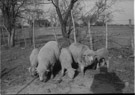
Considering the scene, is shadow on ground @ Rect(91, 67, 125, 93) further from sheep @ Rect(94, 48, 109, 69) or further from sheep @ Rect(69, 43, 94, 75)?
sheep @ Rect(94, 48, 109, 69)

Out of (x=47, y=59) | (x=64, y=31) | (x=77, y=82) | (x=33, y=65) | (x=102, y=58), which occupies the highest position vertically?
(x=64, y=31)

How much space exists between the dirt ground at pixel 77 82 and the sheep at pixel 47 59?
1.29 ft

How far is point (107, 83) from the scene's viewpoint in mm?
6195

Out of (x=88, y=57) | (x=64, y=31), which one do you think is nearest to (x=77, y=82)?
(x=88, y=57)

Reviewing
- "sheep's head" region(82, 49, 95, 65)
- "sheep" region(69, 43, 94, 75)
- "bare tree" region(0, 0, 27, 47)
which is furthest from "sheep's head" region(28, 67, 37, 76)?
"bare tree" region(0, 0, 27, 47)

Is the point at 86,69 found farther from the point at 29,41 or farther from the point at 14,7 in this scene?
the point at 14,7

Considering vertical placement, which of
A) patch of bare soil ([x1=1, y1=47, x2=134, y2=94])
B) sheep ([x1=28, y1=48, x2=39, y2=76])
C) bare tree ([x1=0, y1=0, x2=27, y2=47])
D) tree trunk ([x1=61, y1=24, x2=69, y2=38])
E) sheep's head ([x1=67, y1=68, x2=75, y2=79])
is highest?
bare tree ([x1=0, y1=0, x2=27, y2=47])

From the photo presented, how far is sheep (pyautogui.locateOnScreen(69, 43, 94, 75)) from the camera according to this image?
Result: 7.41 metres

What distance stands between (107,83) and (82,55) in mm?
2050

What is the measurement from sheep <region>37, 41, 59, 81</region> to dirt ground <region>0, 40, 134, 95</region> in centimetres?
39

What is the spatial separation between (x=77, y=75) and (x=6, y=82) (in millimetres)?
2930

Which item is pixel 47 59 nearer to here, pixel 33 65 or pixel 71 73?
pixel 33 65

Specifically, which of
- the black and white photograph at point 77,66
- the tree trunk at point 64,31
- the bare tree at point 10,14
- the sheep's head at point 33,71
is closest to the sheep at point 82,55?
the black and white photograph at point 77,66

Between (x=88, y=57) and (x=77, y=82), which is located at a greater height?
(x=88, y=57)
